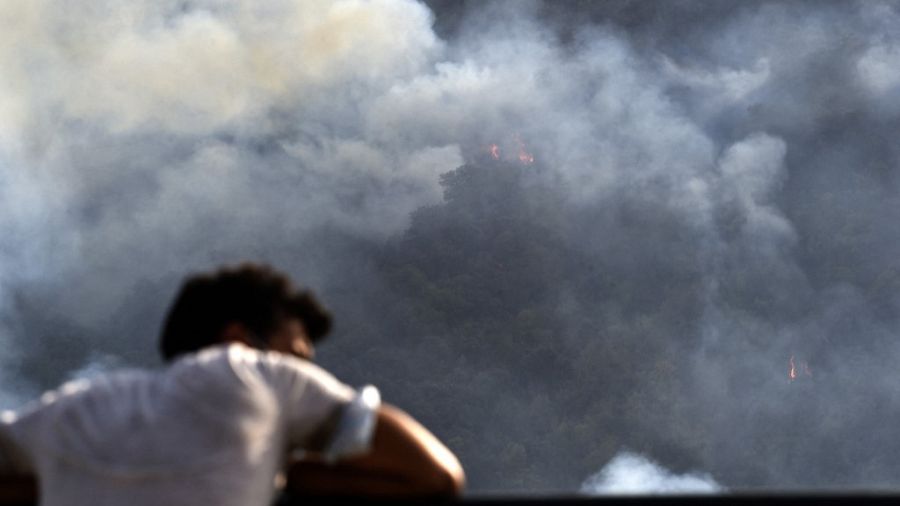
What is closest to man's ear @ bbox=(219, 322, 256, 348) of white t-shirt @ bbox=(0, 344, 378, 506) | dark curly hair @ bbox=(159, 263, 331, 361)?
dark curly hair @ bbox=(159, 263, 331, 361)

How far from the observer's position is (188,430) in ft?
9.84

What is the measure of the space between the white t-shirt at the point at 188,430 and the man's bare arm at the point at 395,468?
0.05m

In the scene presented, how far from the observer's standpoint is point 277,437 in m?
3.06

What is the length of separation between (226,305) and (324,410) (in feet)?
1.43

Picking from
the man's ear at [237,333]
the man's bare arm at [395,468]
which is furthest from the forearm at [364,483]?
the man's ear at [237,333]

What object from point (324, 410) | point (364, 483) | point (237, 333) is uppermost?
point (237, 333)

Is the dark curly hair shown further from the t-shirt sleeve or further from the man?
the t-shirt sleeve

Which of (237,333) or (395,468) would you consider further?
(237,333)

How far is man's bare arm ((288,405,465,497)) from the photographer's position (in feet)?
10.1

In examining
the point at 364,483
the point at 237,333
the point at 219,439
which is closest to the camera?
the point at 219,439

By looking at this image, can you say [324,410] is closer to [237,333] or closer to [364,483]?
[364,483]

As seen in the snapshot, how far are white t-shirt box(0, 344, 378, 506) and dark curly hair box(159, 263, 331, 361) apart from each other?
18 cm

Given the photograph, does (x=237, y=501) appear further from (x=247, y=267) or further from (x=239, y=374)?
(x=247, y=267)

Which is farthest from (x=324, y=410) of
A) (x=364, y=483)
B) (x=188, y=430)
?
(x=188, y=430)
